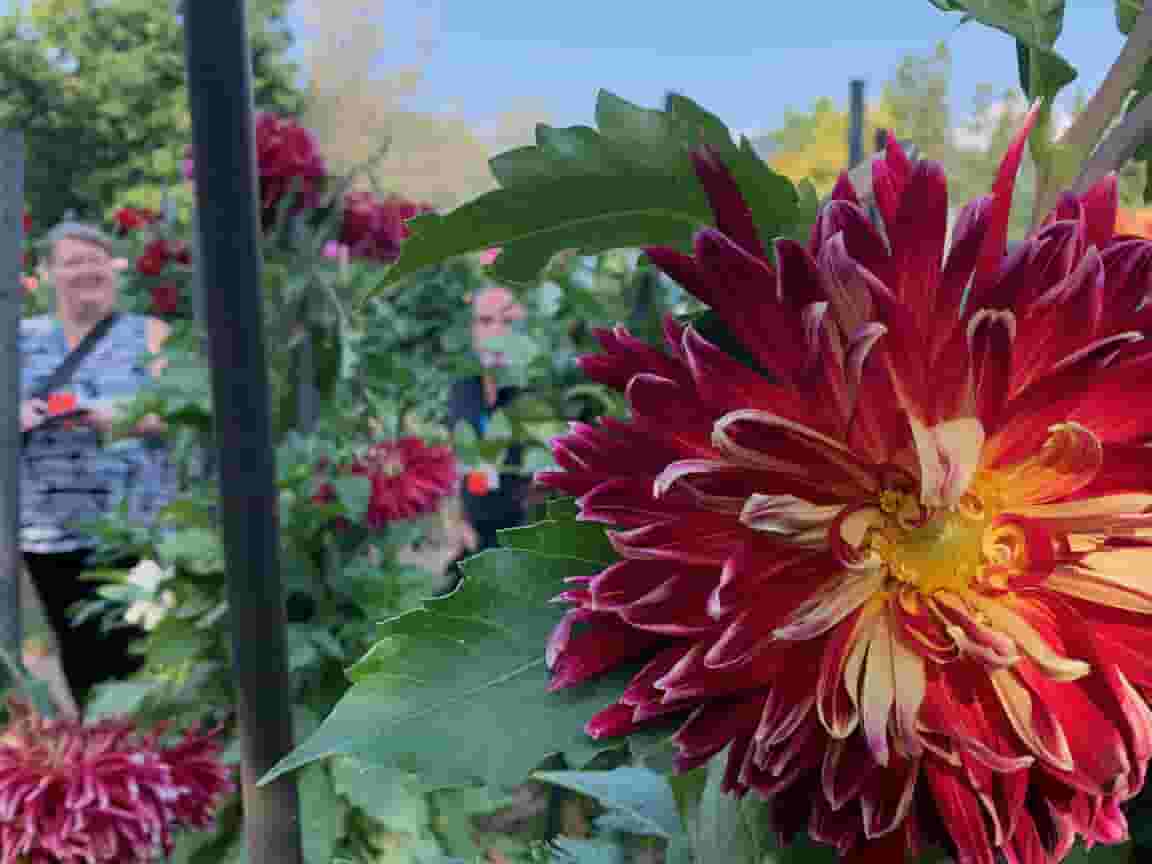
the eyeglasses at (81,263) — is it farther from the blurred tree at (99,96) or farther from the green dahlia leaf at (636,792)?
the blurred tree at (99,96)

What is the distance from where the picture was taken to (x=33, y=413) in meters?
1.86

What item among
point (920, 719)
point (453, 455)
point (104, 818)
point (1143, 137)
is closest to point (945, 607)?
point (920, 719)

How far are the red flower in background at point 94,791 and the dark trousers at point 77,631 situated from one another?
114 cm

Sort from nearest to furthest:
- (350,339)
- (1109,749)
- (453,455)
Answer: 1. (1109,749)
2. (350,339)
3. (453,455)

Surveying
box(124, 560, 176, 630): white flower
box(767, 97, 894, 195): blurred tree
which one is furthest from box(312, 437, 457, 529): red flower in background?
box(767, 97, 894, 195): blurred tree

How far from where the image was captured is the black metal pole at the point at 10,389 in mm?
796

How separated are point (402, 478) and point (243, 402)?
3.19 ft

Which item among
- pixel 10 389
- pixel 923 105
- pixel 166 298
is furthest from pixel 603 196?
pixel 923 105

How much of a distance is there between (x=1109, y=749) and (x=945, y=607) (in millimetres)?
39

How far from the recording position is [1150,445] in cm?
21

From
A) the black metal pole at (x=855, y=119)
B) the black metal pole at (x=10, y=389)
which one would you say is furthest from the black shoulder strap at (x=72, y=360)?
the black metal pole at (x=855, y=119)

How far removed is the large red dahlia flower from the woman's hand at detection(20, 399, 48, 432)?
6.13ft

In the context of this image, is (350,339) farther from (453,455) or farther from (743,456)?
(743,456)

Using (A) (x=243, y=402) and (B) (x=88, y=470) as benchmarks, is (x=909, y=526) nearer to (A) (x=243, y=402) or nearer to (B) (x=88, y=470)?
(A) (x=243, y=402)
